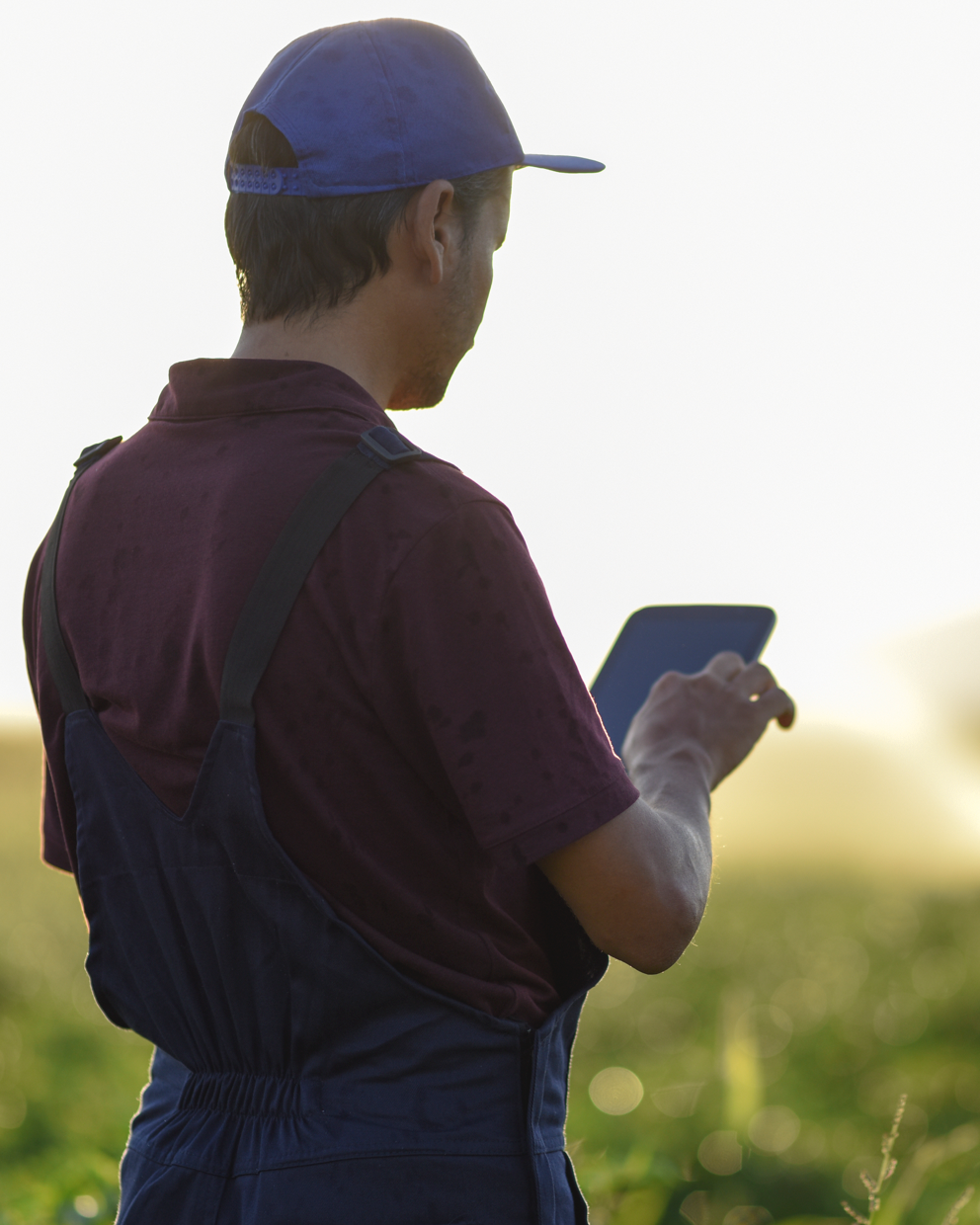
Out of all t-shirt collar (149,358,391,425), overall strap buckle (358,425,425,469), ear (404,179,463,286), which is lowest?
overall strap buckle (358,425,425,469)

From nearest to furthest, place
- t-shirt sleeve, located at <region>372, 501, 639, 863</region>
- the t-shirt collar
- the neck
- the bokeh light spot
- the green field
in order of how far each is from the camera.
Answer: t-shirt sleeve, located at <region>372, 501, 639, 863</region> < the t-shirt collar < the neck < the green field < the bokeh light spot

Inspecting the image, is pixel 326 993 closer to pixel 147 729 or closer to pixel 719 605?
pixel 147 729

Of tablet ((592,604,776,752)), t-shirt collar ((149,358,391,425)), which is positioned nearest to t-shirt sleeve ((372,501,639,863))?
t-shirt collar ((149,358,391,425))

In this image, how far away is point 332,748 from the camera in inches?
54.8

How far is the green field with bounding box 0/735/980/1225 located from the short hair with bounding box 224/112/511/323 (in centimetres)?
221

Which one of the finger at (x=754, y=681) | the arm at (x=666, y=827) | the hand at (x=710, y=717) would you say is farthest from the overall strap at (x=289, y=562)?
the finger at (x=754, y=681)

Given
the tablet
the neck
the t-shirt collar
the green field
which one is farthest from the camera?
the green field

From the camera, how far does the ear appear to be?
159 centimetres

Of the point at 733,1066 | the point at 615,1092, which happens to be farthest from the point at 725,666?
the point at 615,1092

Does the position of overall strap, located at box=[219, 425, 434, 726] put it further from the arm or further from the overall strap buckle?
the arm

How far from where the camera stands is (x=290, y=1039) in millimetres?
1454

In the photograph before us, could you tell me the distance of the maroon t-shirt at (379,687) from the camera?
1348 millimetres

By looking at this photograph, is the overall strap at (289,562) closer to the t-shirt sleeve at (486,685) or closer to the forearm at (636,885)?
the t-shirt sleeve at (486,685)

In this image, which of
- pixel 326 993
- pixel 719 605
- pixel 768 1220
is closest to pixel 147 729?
pixel 326 993
